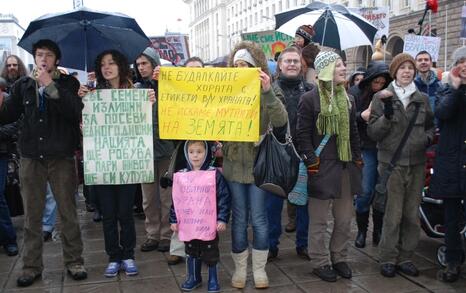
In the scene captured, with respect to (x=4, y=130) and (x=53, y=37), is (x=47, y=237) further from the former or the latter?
(x=53, y=37)

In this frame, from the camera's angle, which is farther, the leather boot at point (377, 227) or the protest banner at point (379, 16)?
the protest banner at point (379, 16)

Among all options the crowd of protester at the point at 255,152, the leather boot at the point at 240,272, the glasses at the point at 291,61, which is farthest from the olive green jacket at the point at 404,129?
the leather boot at the point at 240,272

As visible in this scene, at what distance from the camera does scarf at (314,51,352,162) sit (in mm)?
4109

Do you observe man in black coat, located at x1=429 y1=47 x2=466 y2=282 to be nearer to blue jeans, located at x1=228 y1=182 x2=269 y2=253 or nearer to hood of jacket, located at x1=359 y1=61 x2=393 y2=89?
hood of jacket, located at x1=359 y1=61 x2=393 y2=89

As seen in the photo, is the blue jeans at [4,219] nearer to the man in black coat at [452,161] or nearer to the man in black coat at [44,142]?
the man in black coat at [44,142]

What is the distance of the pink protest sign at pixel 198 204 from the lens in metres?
3.94

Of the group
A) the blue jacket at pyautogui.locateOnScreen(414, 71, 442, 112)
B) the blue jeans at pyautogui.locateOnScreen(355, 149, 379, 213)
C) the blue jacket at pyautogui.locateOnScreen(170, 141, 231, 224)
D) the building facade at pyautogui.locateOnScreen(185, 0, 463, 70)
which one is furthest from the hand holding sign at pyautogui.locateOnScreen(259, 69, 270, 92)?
the building facade at pyautogui.locateOnScreen(185, 0, 463, 70)

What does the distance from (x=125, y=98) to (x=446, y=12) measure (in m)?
29.4

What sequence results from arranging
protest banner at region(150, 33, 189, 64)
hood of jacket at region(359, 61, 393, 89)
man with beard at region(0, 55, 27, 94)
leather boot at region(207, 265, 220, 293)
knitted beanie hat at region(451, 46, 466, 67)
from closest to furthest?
1. knitted beanie hat at region(451, 46, 466, 67)
2. leather boot at region(207, 265, 220, 293)
3. hood of jacket at region(359, 61, 393, 89)
4. man with beard at region(0, 55, 27, 94)
5. protest banner at region(150, 33, 189, 64)

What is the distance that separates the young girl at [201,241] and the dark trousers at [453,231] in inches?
73.8

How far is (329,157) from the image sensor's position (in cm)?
418

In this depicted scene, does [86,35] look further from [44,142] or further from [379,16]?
[379,16]

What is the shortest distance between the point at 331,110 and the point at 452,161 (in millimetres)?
1080

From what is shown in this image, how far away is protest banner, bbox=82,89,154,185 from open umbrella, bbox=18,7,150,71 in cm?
41
